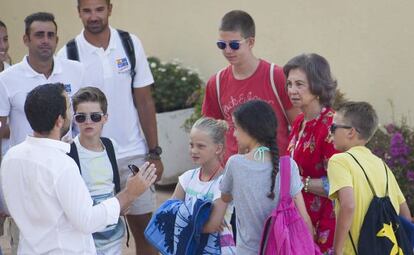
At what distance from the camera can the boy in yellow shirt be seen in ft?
12.9

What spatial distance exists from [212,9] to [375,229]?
519 cm

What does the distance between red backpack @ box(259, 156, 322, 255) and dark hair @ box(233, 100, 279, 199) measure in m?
0.12

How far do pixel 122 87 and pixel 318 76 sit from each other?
1.58 m

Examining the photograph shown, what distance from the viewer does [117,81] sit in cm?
540

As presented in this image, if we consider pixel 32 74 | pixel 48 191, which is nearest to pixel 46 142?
pixel 48 191

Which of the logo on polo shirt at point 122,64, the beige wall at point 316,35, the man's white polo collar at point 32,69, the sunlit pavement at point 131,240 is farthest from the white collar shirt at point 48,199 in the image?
the beige wall at point 316,35

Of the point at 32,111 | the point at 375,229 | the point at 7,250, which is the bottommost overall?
the point at 7,250

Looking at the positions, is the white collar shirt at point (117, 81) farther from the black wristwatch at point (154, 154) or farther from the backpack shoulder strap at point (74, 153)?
the backpack shoulder strap at point (74, 153)

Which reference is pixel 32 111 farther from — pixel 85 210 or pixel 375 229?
pixel 375 229

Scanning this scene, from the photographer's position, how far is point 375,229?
3.94 metres

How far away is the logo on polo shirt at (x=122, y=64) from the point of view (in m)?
5.42

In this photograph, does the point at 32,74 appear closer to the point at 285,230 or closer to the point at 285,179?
the point at 285,179

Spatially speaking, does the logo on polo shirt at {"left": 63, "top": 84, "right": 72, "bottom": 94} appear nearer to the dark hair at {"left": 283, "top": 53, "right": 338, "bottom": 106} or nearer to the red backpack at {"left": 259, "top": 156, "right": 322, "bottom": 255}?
the dark hair at {"left": 283, "top": 53, "right": 338, "bottom": 106}

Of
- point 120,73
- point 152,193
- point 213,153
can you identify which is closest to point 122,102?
point 120,73
